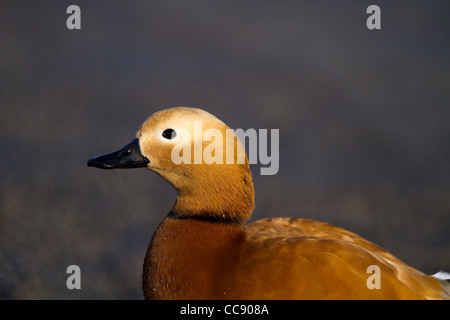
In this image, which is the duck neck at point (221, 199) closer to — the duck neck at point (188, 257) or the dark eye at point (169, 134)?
the duck neck at point (188, 257)

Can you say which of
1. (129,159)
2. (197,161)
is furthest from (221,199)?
(129,159)

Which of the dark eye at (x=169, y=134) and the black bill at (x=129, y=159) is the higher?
the dark eye at (x=169, y=134)

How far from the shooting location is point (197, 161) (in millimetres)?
1392

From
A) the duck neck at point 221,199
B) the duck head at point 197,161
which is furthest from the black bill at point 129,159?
the duck neck at point 221,199

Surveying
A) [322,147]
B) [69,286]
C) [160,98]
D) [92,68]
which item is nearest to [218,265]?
[69,286]

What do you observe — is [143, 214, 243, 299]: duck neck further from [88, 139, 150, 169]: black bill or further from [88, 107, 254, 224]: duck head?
[88, 139, 150, 169]: black bill

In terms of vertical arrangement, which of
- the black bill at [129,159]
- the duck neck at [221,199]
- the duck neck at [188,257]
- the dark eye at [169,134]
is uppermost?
the dark eye at [169,134]

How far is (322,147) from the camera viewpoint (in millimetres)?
3027

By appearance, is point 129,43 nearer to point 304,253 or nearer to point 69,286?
point 69,286

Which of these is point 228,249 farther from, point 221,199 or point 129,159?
point 129,159

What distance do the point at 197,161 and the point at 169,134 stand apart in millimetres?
93

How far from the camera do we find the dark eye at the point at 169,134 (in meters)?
1.40

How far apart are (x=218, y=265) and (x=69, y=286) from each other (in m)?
1.00

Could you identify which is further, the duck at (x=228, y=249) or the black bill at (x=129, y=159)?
the black bill at (x=129, y=159)
